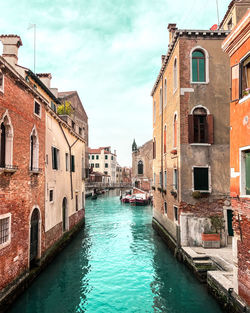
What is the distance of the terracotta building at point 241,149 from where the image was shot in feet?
20.5

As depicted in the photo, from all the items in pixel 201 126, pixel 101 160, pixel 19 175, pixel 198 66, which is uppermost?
pixel 198 66

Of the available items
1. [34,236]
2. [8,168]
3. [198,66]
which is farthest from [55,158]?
[198,66]

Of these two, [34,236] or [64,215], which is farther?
[64,215]

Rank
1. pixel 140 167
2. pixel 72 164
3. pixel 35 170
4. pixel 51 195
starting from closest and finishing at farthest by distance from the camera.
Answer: pixel 35 170
pixel 51 195
pixel 72 164
pixel 140 167

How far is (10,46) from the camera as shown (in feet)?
36.0

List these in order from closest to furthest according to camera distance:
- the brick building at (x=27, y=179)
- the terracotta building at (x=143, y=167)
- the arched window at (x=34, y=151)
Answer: the brick building at (x=27, y=179) → the arched window at (x=34, y=151) → the terracotta building at (x=143, y=167)

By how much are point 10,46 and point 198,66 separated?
8429mm

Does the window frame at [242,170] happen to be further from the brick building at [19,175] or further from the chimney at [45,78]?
the chimney at [45,78]

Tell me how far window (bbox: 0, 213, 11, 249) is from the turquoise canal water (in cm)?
195

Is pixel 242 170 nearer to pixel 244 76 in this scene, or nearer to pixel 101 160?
pixel 244 76

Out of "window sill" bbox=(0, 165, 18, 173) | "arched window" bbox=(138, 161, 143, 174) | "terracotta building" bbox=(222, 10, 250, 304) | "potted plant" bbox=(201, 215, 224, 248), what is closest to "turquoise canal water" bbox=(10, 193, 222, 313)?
"potted plant" bbox=(201, 215, 224, 248)

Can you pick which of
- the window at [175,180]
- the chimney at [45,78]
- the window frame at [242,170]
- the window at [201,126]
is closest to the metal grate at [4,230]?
the window frame at [242,170]

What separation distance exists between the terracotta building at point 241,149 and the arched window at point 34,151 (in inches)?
275

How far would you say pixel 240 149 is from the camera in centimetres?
653
